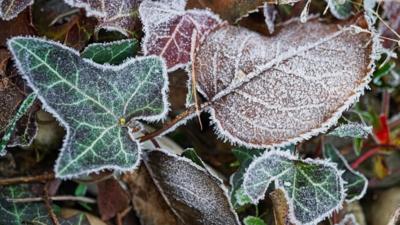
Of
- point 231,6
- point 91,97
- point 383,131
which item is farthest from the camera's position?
point 383,131

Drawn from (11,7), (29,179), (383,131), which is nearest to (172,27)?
(11,7)

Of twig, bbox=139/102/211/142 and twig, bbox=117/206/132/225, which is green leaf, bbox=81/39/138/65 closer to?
twig, bbox=139/102/211/142

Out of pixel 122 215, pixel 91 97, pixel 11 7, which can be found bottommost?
pixel 122 215

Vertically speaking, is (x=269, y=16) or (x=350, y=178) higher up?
(x=269, y=16)

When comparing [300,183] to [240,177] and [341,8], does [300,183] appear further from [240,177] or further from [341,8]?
[341,8]

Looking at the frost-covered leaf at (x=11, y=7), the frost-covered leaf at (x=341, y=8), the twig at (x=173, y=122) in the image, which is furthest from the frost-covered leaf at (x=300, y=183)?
the frost-covered leaf at (x=11, y=7)

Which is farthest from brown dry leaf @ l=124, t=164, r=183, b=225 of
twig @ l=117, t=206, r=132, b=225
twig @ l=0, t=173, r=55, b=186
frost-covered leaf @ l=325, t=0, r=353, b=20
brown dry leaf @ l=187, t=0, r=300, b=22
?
frost-covered leaf @ l=325, t=0, r=353, b=20

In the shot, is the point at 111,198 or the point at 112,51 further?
the point at 111,198

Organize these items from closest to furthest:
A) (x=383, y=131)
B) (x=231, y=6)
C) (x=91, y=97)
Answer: (x=91, y=97), (x=231, y=6), (x=383, y=131)

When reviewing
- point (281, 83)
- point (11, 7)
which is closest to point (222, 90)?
point (281, 83)
